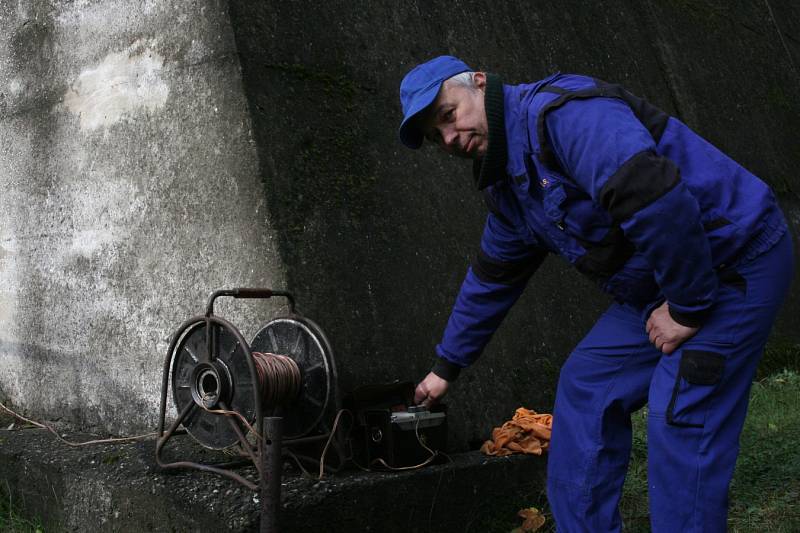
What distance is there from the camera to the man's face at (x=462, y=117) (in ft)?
9.75

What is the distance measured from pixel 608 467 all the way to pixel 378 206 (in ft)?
5.80

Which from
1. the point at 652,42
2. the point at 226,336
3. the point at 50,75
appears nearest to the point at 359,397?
the point at 226,336

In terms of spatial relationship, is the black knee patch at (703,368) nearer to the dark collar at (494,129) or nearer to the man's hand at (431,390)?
the dark collar at (494,129)

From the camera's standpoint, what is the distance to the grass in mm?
3900

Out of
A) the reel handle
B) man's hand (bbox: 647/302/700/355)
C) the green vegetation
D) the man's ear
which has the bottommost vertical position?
the green vegetation

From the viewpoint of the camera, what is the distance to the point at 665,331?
9.36 ft

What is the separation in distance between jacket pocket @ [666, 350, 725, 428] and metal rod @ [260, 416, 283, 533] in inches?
46.3

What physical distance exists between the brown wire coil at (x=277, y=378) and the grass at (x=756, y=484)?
1.14 meters

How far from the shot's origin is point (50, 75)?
5023 millimetres

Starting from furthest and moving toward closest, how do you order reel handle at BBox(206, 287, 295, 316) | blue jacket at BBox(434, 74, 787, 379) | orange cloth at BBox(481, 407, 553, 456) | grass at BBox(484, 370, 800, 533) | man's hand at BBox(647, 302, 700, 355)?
1. orange cloth at BBox(481, 407, 553, 456)
2. grass at BBox(484, 370, 800, 533)
3. reel handle at BBox(206, 287, 295, 316)
4. man's hand at BBox(647, 302, 700, 355)
5. blue jacket at BBox(434, 74, 787, 379)

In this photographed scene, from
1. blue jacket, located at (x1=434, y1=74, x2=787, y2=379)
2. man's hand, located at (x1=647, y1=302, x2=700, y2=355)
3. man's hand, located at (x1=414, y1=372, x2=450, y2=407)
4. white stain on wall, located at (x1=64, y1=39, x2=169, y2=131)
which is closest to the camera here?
blue jacket, located at (x1=434, y1=74, x2=787, y2=379)

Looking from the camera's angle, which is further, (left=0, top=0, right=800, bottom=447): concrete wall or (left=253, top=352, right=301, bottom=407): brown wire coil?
(left=0, top=0, right=800, bottom=447): concrete wall

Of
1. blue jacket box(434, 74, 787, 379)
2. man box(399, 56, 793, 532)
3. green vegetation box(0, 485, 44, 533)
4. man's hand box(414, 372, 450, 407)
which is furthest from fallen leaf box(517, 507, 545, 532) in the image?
green vegetation box(0, 485, 44, 533)

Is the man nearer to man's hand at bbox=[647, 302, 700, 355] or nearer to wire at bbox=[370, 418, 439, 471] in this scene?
man's hand at bbox=[647, 302, 700, 355]
